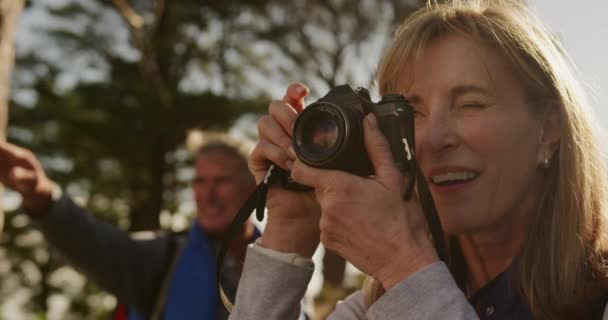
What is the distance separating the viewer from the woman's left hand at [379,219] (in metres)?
1.33

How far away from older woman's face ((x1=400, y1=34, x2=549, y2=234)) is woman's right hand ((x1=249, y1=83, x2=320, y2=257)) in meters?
0.28

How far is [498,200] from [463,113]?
20cm

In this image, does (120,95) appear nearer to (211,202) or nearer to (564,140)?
(211,202)

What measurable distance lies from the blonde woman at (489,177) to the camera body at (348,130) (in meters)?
0.03

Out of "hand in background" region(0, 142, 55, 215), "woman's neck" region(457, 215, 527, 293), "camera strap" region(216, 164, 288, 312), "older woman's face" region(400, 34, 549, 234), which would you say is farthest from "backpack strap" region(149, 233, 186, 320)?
"older woman's face" region(400, 34, 549, 234)

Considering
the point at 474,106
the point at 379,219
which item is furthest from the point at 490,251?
the point at 379,219

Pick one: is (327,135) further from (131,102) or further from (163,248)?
(131,102)

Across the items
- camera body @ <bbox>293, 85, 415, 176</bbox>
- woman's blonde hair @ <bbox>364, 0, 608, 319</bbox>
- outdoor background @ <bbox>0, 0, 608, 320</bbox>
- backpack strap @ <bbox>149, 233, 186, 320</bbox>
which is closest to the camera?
camera body @ <bbox>293, 85, 415, 176</bbox>

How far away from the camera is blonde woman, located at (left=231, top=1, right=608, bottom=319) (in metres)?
1.53

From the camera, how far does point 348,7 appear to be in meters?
9.78

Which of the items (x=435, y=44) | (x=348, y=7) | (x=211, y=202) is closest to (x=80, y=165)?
(x=348, y=7)

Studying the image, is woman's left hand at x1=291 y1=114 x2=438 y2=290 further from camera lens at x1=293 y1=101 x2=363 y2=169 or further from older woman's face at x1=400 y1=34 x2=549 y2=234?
older woman's face at x1=400 y1=34 x2=549 y2=234

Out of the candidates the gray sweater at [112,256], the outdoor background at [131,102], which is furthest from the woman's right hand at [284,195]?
the outdoor background at [131,102]

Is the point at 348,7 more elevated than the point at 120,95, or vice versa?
the point at 348,7
